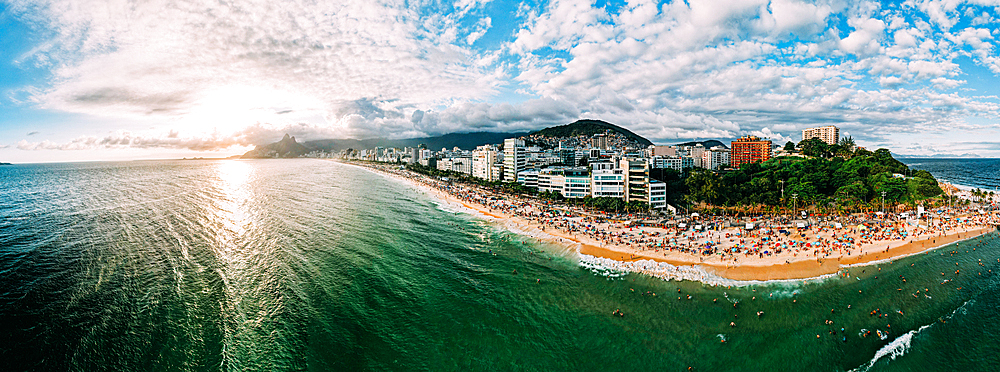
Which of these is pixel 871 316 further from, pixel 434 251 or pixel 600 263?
pixel 434 251

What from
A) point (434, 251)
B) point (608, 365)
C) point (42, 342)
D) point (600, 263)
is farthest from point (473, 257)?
point (42, 342)

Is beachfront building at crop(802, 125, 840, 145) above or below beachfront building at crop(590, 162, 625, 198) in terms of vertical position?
above

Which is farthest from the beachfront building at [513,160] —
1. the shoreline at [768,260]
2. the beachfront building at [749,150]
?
the beachfront building at [749,150]

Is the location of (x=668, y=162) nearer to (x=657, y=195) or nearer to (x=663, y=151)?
(x=663, y=151)

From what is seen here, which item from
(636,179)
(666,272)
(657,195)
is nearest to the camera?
(666,272)

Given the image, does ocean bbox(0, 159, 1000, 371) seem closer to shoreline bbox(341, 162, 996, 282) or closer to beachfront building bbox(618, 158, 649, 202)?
shoreline bbox(341, 162, 996, 282)

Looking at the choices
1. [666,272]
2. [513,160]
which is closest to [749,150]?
[513,160]

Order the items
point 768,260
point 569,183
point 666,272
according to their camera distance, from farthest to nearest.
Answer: point 569,183 < point 768,260 < point 666,272

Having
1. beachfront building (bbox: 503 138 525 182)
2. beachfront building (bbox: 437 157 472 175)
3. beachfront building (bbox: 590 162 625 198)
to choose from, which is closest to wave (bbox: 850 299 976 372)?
beachfront building (bbox: 590 162 625 198)
